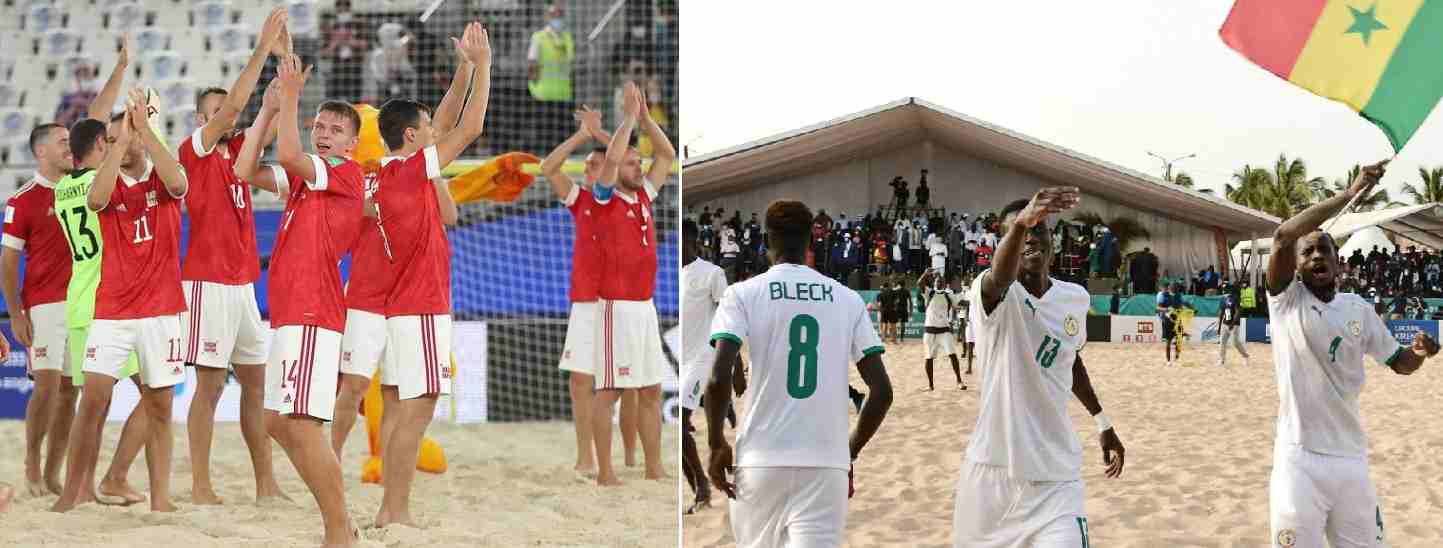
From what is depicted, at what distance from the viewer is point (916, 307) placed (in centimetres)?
1063

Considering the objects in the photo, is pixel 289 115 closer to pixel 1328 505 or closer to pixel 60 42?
pixel 1328 505

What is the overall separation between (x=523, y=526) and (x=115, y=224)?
213cm

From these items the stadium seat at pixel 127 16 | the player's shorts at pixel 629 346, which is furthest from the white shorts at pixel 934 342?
the stadium seat at pixel 127 16

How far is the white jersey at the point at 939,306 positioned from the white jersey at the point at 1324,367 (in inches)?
245

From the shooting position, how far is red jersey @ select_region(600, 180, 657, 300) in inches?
255

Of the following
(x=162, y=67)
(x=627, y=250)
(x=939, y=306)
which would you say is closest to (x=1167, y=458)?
(x=939, y=306)

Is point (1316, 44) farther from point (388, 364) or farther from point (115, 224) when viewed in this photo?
point (115, 224)

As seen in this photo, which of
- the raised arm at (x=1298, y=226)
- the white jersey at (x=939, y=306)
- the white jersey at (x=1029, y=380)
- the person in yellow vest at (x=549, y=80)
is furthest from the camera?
the person in yellow vest at (x=549, y=80)

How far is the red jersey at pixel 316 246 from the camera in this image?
14.5 ft

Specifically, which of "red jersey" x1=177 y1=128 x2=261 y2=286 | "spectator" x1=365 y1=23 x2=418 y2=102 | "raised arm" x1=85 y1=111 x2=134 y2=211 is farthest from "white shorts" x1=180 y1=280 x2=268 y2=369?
"spectator" x1=365 y1=23 x2=418 y2=102

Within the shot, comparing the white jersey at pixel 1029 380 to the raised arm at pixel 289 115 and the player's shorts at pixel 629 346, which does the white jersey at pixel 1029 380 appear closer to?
the raised arm at pixel 289 115

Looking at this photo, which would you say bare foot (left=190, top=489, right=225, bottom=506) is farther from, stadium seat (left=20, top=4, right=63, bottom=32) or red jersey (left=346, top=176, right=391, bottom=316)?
stadium seat (left=20, top=4, right=63, bottom=32)

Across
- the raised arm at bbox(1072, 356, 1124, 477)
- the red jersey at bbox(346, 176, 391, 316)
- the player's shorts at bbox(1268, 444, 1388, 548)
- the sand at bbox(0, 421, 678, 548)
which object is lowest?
the sand at bbox(0, 421, 678, 548)

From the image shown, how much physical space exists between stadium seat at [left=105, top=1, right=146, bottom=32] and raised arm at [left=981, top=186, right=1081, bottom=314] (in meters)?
11.9
